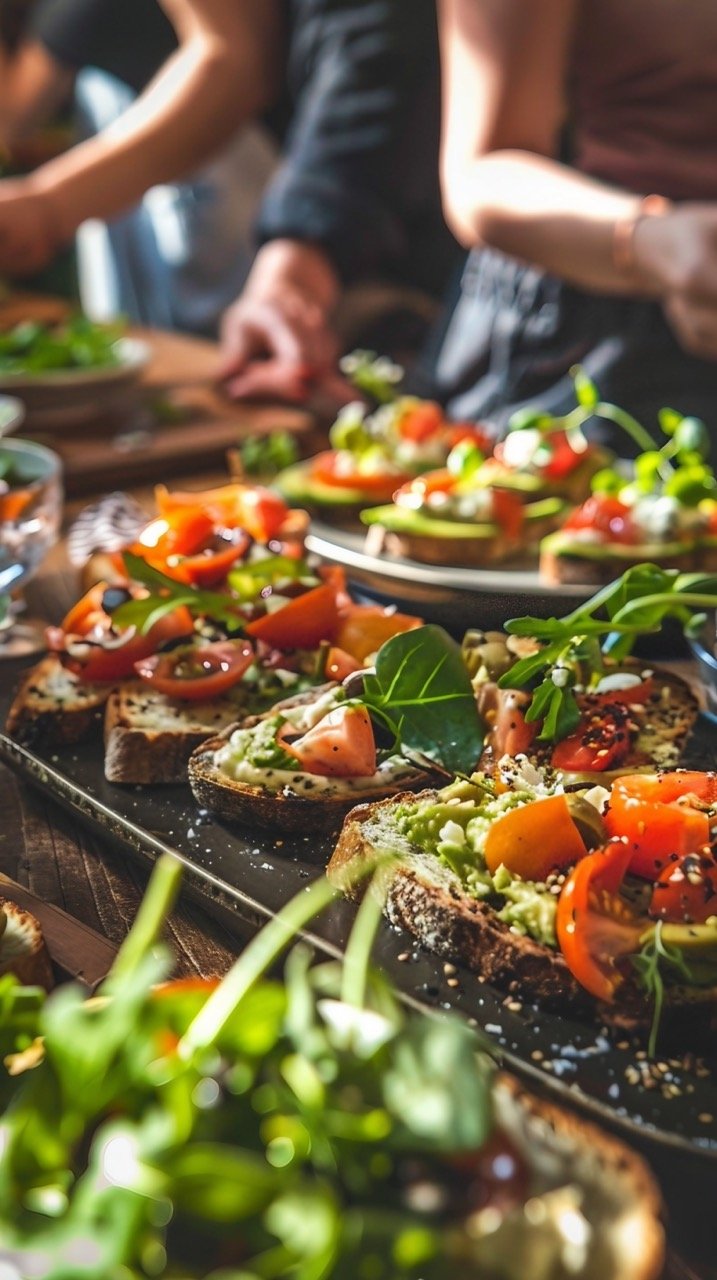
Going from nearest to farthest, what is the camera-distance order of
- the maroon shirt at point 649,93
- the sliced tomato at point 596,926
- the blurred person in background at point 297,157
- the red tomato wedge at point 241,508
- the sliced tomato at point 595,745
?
the sliced tomato at point 596,926, the sliced tomato at point 595,745, the red tomato wedge at point 241,508, the maroon shirt at point 649,93, the blurred person in background at point 297,157

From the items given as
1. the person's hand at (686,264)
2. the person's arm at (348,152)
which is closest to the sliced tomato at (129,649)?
the person's hand at (686,264)

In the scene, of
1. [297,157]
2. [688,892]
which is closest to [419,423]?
[297,157]

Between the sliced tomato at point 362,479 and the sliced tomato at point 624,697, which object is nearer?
the sliced tomato at point 624,697

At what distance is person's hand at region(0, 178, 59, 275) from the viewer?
455 centimetres

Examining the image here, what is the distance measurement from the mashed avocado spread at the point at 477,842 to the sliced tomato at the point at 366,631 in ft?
1.42

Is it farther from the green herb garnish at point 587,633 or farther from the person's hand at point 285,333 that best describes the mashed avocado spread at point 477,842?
the person's hand at point 285,333

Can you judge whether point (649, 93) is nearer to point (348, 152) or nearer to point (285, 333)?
point (285, 333)

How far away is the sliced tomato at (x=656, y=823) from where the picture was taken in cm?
135

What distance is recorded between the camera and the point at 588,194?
9.71 ft

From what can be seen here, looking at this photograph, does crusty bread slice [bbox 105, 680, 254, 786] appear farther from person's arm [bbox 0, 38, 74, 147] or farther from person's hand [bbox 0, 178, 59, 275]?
person's arm [bbox 0, 38, 74, 147]

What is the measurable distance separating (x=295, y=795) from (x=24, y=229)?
3.53 metres

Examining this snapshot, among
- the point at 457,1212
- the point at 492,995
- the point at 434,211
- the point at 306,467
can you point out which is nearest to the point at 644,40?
the point at 306,467

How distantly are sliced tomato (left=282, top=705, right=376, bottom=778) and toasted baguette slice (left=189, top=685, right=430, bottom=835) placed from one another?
0.01 m

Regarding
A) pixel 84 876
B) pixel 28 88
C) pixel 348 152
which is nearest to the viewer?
pixel 84 876
